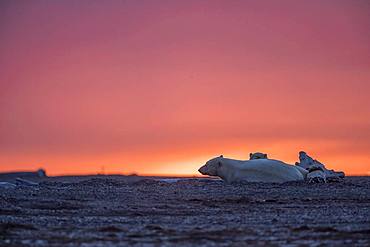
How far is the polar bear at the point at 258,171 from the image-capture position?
4144 centimetres

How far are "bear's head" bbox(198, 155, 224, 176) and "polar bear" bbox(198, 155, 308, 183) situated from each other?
17 centimetres

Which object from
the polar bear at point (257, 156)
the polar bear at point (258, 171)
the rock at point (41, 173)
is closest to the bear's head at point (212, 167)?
the polar bear at point (258, 171)

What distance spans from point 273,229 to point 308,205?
8321 mm

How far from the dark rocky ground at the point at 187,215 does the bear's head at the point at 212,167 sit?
646 centimetres

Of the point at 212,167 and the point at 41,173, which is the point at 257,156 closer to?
the point at 212,167

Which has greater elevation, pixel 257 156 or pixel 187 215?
pixel 257 156

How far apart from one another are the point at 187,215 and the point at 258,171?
1742 cm

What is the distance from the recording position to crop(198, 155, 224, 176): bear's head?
147ft

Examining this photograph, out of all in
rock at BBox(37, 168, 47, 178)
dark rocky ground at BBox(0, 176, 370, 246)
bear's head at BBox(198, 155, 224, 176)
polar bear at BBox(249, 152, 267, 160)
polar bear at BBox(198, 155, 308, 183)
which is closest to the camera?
dark rocky ground at BBox(0, 176, 370, 246)

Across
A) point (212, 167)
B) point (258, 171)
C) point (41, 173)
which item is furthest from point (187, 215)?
point (41, 173)

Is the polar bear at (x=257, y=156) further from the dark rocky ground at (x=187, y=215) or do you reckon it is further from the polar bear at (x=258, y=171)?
the dark rocky ground at (x=187, y=215)

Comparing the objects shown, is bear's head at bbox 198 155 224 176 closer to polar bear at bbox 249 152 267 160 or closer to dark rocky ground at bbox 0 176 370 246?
polar bear at bbox 249 152 267 160

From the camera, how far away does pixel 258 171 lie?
4184cm

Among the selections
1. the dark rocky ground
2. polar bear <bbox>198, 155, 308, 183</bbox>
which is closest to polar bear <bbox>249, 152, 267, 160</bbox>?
polar bear <bbox>198, 155, 308, 183</bbox>
